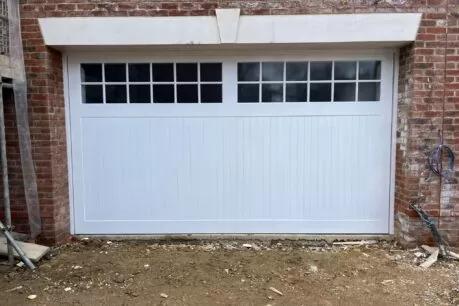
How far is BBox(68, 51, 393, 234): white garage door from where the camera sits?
173 inches

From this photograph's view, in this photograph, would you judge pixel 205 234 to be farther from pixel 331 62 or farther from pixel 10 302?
pixel 331 62

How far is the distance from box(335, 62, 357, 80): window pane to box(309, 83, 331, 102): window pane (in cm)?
17

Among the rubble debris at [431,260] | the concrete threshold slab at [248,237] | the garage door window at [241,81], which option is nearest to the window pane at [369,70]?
the garage door window at [241,81]

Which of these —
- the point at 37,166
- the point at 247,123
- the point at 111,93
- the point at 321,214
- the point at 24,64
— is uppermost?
the point at 24,64

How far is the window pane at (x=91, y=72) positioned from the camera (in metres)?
4.44

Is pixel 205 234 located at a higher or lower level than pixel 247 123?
lower

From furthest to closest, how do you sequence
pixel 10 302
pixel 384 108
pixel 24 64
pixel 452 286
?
pixel 384 108
pixel 24 64
pixel 452 286
pixel 10 302

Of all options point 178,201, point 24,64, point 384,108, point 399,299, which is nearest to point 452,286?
point 399,299

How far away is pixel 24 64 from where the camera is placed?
13.5 feet

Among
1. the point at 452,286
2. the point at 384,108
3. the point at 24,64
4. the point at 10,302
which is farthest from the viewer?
the point at 384,108

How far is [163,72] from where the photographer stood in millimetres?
4426

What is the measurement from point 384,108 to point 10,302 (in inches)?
166

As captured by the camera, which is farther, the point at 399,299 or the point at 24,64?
the point at 24,64

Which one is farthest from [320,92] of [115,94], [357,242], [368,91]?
[115,94]
